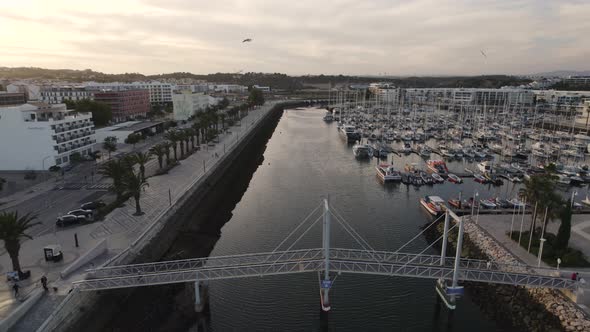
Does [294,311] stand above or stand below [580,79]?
below

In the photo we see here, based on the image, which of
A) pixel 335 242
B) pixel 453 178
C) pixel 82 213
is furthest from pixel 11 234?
pixel 453 178

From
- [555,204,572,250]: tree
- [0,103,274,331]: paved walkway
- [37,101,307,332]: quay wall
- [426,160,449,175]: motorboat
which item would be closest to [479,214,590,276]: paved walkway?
[555,204,572,250]: tree

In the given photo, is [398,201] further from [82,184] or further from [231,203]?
[82,184]

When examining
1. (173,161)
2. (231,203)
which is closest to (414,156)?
(231,203)

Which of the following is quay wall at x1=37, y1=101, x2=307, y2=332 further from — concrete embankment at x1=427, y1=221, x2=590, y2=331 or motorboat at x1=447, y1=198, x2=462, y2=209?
motorboat at x1=447, y1=198, x2=462, y2=209

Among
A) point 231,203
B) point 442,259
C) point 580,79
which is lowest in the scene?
point 231,203
